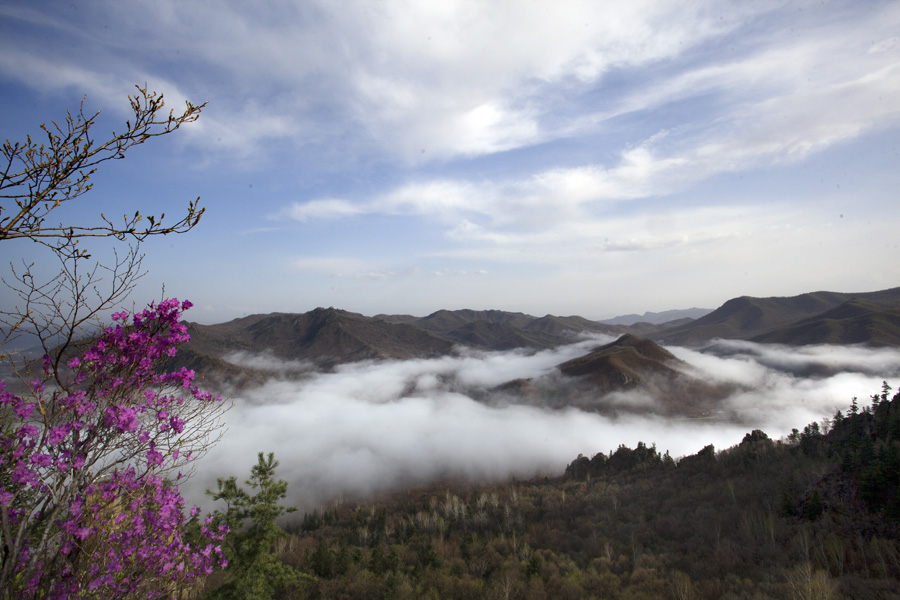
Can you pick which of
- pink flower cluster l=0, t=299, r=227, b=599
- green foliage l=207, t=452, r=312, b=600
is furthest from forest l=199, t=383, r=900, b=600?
pink flower cluster l=0, t=299, r=227, b=599

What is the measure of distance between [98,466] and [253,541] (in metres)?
22.3

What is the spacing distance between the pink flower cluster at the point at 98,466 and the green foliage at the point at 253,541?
710 inches

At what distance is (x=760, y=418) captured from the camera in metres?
176

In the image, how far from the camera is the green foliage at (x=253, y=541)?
A: 74.6 feet

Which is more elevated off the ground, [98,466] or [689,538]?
[98,466]

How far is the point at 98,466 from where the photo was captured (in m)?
6.63

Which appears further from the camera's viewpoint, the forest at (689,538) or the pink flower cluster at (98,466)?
the forest at (689,538)

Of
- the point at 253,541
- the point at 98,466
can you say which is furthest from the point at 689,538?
the point at 98,466

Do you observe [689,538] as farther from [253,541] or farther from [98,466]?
[98,466]

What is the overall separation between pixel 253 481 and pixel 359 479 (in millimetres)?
182707

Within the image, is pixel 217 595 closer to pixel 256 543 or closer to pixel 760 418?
pixel 256 543

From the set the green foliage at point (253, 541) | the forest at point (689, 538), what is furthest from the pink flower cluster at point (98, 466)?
the forest at point (689, 538)

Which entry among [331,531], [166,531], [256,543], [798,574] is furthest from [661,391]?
[166,531]

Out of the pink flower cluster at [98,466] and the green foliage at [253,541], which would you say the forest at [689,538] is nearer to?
the green foliage at [253,541]
